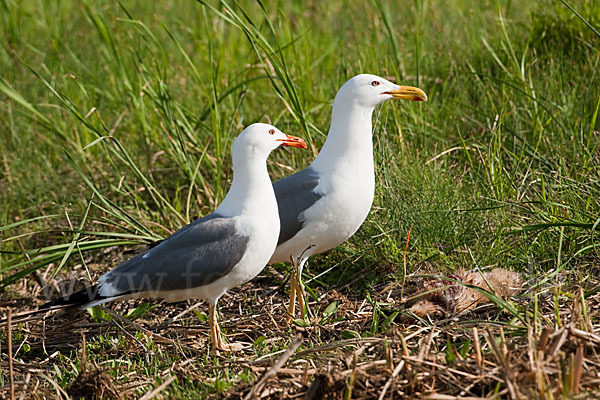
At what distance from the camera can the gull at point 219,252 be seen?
12.3 feet

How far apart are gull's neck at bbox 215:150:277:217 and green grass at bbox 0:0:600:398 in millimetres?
757

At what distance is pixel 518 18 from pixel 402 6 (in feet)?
4.83

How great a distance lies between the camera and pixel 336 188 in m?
4.05

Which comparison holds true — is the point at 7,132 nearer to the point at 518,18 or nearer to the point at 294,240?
the point at 294,240

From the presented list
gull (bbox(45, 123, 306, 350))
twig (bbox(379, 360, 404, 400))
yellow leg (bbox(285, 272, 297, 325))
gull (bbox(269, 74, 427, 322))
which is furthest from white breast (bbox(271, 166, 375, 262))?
twig (bbox(379, 360, 404, 400))

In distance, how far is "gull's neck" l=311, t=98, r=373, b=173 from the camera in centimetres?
414

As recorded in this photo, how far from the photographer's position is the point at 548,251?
4.07 metres

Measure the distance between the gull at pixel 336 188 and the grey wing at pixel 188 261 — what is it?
0.41m

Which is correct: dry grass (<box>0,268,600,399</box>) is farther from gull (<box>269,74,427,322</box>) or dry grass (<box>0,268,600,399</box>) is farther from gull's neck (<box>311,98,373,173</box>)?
gull's neck (<box>311,98,373,173</box>)

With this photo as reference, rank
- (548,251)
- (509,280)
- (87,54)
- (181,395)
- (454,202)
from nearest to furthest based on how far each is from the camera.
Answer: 1. (181,395)
2. (509,280)
3. (548,251)
4. (454,202)
5. (87,54)

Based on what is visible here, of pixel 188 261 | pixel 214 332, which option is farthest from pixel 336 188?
pixel 214 332

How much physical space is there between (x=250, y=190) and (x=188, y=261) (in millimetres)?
453

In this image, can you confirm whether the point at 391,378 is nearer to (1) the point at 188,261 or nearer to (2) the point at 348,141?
(1) the point at 188,261

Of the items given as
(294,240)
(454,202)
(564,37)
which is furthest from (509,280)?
(564,37)
